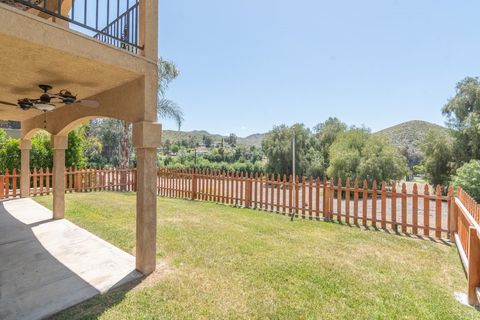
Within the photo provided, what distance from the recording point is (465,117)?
1784 cm

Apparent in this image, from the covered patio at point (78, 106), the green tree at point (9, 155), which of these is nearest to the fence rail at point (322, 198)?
the green tree at point (9, 155)

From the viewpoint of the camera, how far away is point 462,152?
55.0ft

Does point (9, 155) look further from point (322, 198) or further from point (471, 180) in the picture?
point (471, 180)

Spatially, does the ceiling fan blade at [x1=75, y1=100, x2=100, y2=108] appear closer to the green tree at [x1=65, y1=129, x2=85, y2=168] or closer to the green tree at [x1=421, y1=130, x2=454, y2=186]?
the green tree at [x1=65, y1=129, x2=85, y2=168]

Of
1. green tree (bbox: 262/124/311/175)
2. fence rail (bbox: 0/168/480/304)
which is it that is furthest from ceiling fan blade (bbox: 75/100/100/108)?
green tree (bbox: 262/124/311/175)

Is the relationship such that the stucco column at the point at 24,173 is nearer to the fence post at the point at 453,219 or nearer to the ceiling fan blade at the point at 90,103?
the ceiling fan blade at the point at 90,103

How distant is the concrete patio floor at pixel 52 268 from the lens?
10.1 feet

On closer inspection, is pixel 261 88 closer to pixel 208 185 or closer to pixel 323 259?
pixel 208 185

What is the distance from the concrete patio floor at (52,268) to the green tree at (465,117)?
66.3 feet

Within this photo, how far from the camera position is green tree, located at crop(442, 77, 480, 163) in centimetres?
1633

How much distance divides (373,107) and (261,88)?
18.2 m

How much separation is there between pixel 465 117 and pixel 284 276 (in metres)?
20.9

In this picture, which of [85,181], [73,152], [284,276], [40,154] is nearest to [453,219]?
[284,276]

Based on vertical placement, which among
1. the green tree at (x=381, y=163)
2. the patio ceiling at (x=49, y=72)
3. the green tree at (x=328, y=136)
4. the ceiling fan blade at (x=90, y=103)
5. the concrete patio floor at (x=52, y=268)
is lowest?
the concrete patio floor at (x=52, y=268)
